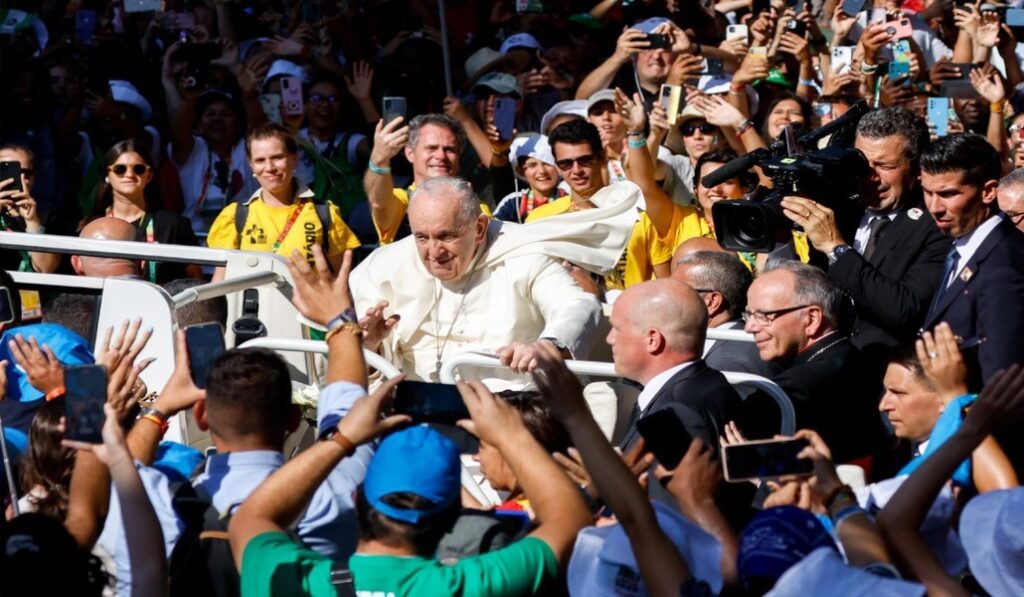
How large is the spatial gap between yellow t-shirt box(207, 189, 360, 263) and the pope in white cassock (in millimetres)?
1197

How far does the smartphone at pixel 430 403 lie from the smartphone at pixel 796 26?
6.15 m

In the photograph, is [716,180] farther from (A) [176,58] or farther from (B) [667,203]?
(A) [176,58]

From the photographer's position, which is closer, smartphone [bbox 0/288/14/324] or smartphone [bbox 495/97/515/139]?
smartphone [bbox 0/288/14/324]

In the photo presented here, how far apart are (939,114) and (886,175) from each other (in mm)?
2600

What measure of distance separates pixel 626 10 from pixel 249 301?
523cm

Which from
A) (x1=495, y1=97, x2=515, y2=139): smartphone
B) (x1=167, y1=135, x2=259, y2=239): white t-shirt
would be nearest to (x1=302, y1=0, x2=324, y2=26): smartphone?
(x1=167, y1=135, x2=259, y2=239): white t-shirt

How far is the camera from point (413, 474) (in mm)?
3441

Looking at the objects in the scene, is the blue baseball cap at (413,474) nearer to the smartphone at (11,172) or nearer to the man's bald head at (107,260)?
the man's bald head at (107,260)

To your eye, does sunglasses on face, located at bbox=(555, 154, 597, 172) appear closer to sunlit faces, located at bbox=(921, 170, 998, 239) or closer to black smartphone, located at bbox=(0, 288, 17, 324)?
sunlit faces, located at bbox=(921, 170, 998, 239)

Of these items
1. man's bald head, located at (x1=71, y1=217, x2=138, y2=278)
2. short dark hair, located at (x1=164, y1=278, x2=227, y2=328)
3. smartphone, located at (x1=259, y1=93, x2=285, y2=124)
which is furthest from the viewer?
smartphone, located at (x1=259, y1=93, x2=285, y2=124)

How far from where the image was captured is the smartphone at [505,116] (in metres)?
8.47

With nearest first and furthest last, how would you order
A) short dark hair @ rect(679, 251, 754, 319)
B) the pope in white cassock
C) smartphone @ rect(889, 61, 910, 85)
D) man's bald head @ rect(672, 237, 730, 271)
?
short dark hair @ rect(679, 251, 754, 319)
the pope in white cassock
man's bald head @ rect(672, 237, 730, 271)
smartphone @ rect(889, 61, 910, 85)

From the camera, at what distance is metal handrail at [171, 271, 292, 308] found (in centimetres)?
565

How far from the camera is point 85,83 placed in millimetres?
10180
